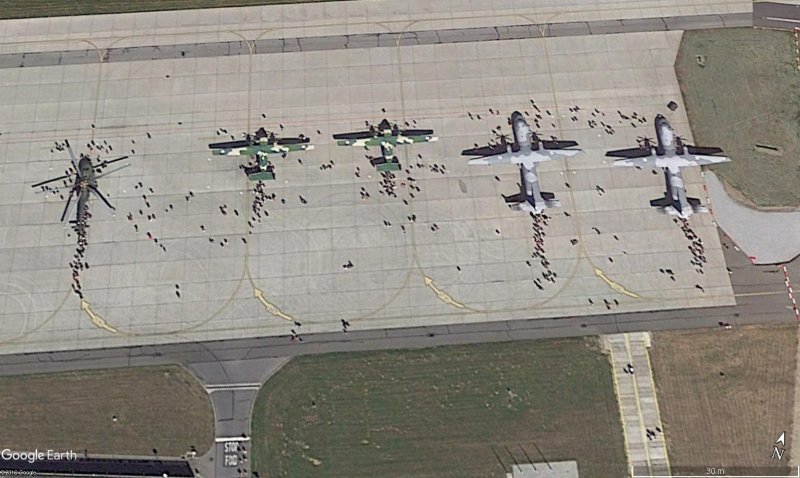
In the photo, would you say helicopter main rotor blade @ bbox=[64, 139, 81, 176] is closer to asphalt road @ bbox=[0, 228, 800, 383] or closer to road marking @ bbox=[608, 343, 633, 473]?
asphalt road @ bbox=[0, 228, 800, 383]

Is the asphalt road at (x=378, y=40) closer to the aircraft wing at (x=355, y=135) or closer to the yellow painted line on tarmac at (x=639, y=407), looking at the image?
the aircraft wing at (x=355, y=135)

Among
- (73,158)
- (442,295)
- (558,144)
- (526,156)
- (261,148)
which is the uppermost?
(73,158)

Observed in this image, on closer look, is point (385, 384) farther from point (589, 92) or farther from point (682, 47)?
point (682, 47)

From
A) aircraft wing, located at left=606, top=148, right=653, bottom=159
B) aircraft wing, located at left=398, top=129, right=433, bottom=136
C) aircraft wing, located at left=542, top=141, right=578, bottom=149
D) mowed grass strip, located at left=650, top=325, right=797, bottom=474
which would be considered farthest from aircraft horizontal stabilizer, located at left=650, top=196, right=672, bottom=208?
aircraft wing, located at left=398, top=129, right=433, bottom=136

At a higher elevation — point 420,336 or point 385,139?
point 385,139

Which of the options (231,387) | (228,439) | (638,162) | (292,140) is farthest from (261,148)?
(638,162)

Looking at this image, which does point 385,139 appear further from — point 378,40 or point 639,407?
point 639,407

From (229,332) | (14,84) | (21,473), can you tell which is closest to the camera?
(21,473)

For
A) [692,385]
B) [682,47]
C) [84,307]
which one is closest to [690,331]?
[692,385]
